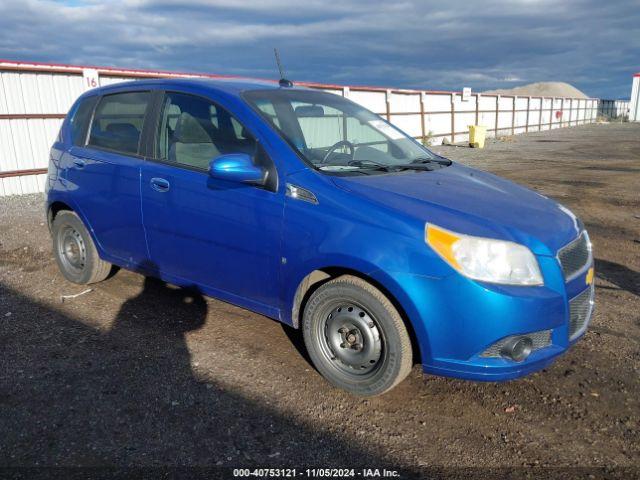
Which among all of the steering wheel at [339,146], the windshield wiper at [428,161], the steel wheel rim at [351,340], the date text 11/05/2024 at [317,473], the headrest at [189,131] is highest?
the headrest at [189,131]

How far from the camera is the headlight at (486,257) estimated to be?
2.70m

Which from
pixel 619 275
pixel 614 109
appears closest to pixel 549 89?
pixel 614 109

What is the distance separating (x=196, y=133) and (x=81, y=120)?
5.19 ft

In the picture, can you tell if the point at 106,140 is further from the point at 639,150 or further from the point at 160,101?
the point at 639,150

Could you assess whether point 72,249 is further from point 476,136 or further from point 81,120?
point 476,136

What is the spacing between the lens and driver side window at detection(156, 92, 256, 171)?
353cm

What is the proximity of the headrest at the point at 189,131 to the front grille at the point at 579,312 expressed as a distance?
255 cm

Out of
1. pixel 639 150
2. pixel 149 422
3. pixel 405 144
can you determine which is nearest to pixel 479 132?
pixel 639 150

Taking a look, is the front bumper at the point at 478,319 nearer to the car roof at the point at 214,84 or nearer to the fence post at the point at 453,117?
the car roof at the point at 214,84

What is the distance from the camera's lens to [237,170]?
10.4 feet

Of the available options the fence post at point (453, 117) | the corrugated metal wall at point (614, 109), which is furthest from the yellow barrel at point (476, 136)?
the corrugated metal wall at point (614, 109)

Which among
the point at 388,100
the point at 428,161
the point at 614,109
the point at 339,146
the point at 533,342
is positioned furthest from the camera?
the point at 614,109

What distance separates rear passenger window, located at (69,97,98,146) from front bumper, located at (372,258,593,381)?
3.30 meters

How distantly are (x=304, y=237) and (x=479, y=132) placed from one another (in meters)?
24.5
